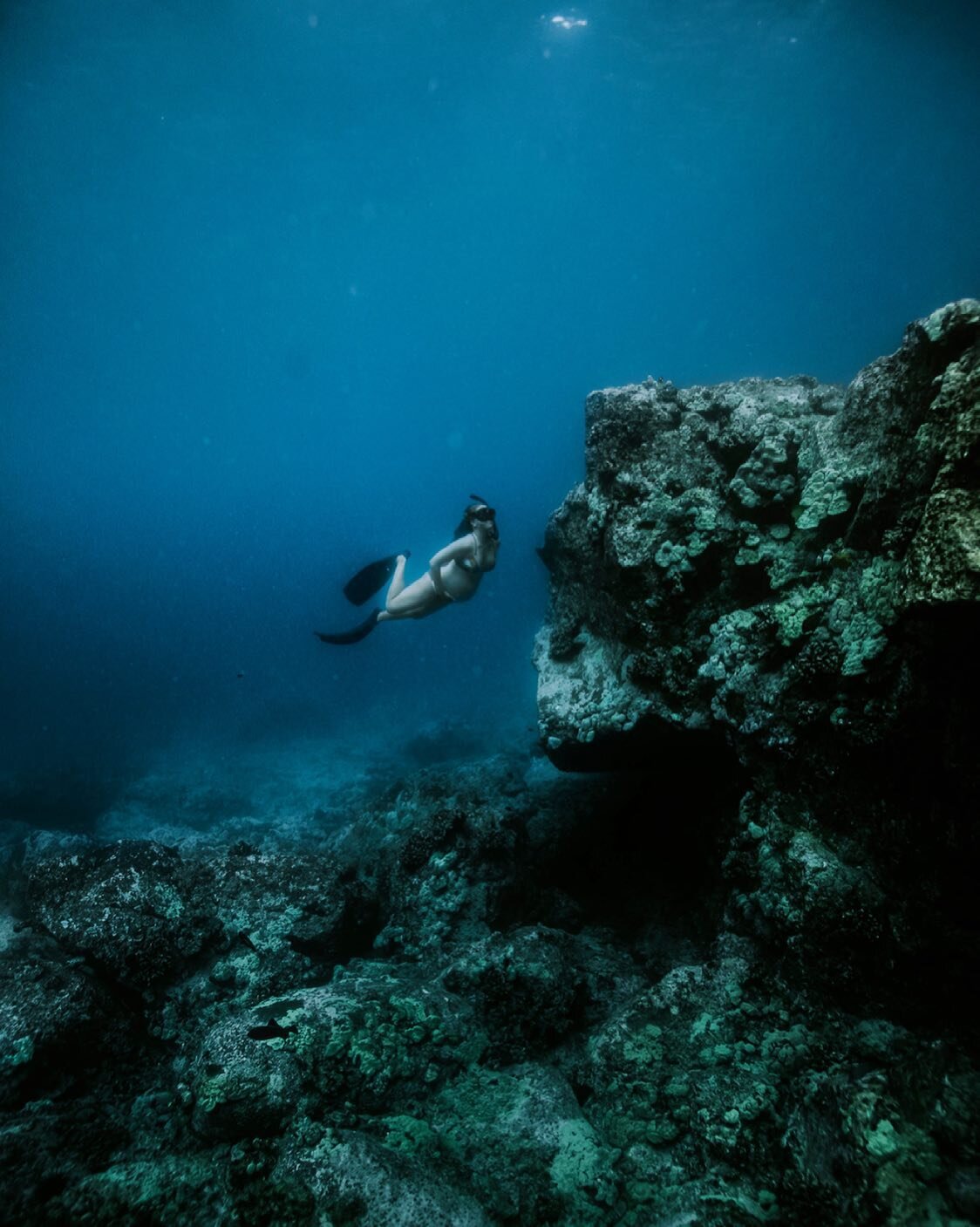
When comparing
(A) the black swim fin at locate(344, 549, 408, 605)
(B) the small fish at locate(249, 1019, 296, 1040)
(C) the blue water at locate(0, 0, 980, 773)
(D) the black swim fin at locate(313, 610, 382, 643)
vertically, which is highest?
(C) the blue water at locate(0, 0, 980, 773)

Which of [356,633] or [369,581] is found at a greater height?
[369,581]

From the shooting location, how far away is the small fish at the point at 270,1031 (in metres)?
3.49

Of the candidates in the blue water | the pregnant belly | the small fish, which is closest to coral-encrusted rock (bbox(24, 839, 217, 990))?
the small fish

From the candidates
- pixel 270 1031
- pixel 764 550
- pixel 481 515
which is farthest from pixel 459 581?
pixel 270 1031

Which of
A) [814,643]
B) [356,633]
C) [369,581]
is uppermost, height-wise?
[369,581]

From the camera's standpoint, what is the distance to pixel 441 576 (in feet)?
24.2

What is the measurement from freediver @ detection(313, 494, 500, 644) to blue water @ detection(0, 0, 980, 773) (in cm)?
1833

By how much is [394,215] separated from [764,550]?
54.4 meters

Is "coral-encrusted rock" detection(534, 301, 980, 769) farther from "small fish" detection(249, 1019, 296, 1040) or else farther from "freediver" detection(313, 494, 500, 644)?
"small fish" detection(249, 1019, 296, 1040)

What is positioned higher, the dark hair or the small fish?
the dark hair

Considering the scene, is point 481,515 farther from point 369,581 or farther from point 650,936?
point 650,936

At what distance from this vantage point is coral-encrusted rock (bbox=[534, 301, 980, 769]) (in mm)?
3084

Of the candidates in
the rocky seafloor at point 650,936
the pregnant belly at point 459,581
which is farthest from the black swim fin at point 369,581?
the rocky seafloor at point 650,936

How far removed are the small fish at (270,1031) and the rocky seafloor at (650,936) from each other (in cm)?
2
